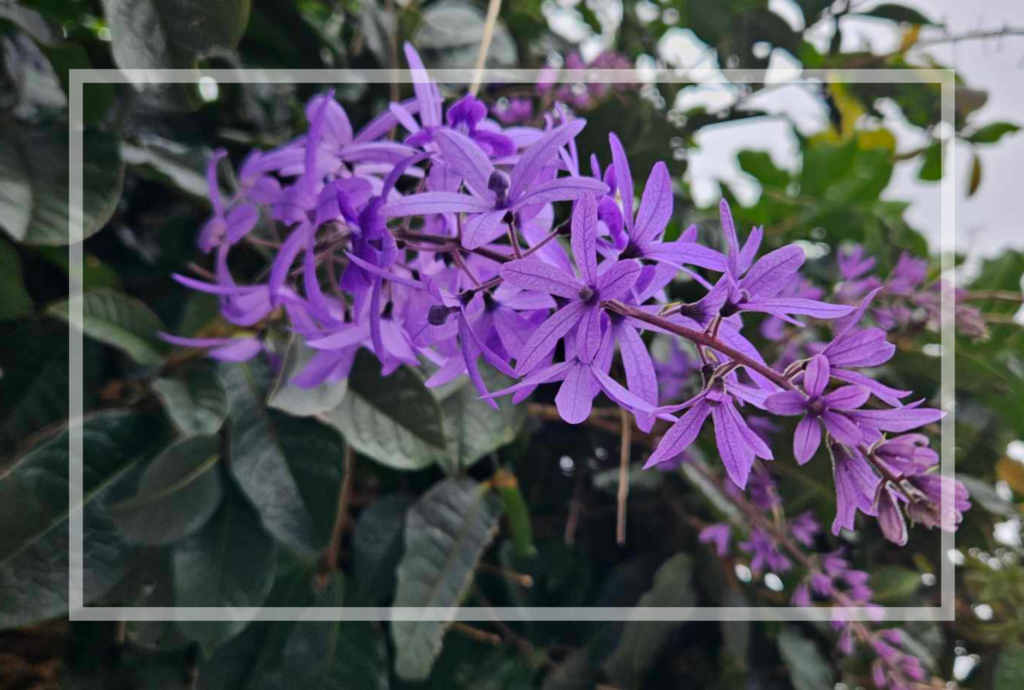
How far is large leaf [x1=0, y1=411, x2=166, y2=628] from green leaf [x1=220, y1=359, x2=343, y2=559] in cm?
8

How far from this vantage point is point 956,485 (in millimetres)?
261

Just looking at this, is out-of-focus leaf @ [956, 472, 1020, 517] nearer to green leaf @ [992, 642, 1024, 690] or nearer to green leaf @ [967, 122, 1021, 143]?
green leaf @ [992, 642, 1024, 690]

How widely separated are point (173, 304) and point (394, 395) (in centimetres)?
23

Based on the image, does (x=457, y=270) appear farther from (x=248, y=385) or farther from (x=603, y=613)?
(x=603, y=613)

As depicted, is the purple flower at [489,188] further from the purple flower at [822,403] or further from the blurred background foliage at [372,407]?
the blurred background foliage at [372,407]

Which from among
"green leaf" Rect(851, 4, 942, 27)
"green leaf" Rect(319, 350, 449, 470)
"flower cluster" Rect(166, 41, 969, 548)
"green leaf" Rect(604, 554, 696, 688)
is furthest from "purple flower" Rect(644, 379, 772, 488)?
"green leaf" Rect(851, 4, 942, 27)

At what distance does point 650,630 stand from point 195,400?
0.37 metres

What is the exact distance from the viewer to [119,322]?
50 centimetres

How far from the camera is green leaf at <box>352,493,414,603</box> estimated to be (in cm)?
56

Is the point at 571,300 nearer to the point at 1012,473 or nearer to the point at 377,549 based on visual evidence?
the point at 377,549

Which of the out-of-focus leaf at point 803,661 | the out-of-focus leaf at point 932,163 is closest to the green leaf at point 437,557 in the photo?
the out-of-focus leaf at point 803,661

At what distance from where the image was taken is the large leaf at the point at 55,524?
0.42m

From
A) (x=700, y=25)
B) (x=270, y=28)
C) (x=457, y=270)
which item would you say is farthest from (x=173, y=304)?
(x=700, y=25)
